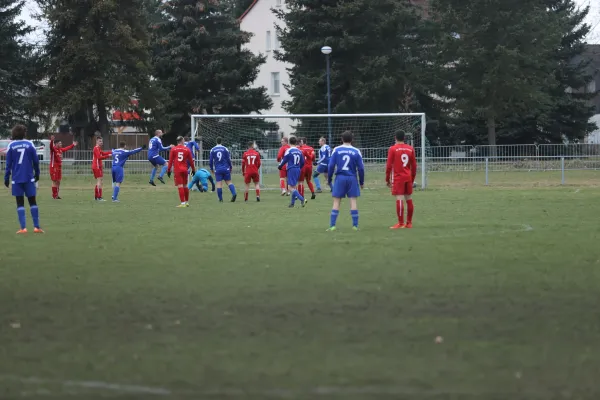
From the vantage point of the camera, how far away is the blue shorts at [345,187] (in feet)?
56.7

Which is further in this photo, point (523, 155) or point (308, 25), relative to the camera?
point (308, 25)

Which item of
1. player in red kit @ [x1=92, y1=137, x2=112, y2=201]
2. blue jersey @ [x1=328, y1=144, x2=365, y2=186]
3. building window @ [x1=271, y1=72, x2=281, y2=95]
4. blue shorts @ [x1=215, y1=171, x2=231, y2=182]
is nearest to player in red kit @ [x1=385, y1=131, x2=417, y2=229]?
blue jersey @ [x1=328, y1=144, x2=365, y2=186]

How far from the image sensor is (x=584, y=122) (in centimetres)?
5997

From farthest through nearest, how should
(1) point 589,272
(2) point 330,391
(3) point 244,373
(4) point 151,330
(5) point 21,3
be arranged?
(5) point 21,3, (1) point 589,272, (4) point 151,330, (3) point 244,373, (2) point 330,391

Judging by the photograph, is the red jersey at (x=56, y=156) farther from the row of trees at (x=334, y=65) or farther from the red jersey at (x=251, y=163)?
the row of trees at (x=334, y=65)

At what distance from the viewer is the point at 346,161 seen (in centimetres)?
1722

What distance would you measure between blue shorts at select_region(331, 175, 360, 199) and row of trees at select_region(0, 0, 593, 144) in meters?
39.5

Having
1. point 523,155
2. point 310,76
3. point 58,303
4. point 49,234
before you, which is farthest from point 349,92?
point 58,303

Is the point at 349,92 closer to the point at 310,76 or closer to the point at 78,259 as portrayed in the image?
the point at 310,76

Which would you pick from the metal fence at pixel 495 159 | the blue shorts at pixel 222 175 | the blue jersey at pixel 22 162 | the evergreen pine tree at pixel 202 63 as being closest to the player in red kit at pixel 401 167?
the blue jersey at pixel 22 162

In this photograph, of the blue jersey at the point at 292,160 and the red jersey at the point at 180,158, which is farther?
the blue jersey at the point at 292,160

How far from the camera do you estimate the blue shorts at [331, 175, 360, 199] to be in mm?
17297

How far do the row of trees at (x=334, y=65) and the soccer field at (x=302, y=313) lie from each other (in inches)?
1573

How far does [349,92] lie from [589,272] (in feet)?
158
